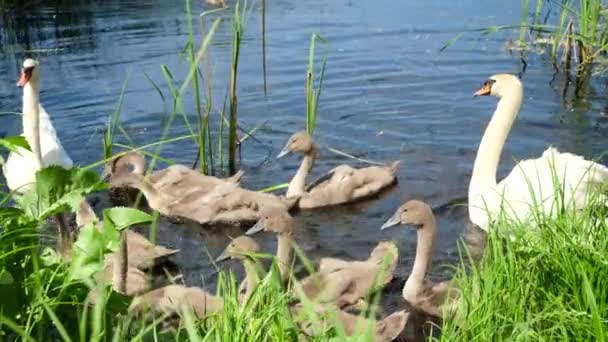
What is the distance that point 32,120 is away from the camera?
22.8 ft

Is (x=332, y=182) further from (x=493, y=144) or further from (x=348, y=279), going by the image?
(x=348, y=279)

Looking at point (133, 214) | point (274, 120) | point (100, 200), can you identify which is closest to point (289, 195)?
point (100, 200)

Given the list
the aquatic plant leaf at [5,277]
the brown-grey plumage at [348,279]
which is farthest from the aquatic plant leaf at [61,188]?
the brown-grey plumage at [348,279]

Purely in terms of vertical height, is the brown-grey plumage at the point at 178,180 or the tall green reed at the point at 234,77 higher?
the tall green reed at the point at 234,77

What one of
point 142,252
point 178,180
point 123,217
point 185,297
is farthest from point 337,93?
point 123,217

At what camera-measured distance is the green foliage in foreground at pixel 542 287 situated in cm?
384

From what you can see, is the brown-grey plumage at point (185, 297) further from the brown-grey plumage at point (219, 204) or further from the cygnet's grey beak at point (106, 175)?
the cygnet's grey beak at point (106, 175)

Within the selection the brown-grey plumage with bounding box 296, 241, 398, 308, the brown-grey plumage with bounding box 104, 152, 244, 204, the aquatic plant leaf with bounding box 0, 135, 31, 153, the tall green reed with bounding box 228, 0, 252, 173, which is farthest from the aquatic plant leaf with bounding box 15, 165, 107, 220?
the brown-grey plumage with bounding box 104, 152, 244, 204

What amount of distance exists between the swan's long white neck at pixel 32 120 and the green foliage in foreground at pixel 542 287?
11.8 feet

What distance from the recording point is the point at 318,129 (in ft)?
30.7

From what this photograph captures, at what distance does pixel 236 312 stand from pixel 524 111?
257 inches

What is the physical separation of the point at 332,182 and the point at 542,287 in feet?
11.3

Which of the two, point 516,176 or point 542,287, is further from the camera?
point 516,176

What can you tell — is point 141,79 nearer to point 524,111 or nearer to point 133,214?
point 524,111
